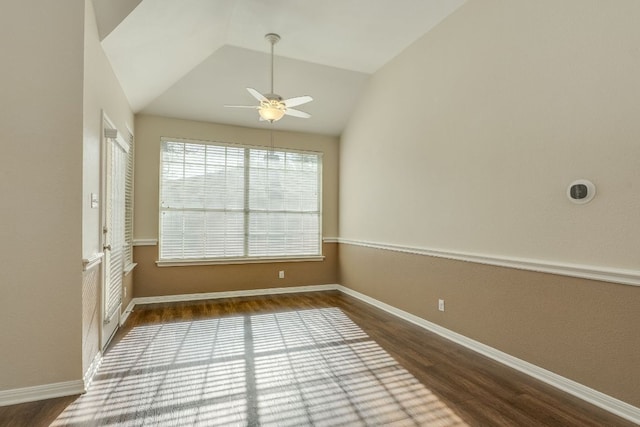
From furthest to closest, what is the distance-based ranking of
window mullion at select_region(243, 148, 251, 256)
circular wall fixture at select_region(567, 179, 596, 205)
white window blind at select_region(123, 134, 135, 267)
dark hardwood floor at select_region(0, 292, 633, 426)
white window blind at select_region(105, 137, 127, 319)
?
window mullion at select_region(243, 148, 251, 256), white window blind at select_region(123, 134, 135, 267), white window blind at select_region(105, 137, 127, 319), circular wall fixture at select_region(567, 179, 596, 205), dark hardwood floor at select_region(0, 292, 633, 426)

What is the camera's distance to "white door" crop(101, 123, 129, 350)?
2.98 m

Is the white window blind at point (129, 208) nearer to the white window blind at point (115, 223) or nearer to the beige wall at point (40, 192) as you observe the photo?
the white window blind at point (115, 223)

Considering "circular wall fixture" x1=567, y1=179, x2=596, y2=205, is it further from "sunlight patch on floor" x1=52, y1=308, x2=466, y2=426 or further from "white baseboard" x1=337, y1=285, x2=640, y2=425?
"sunlight patch on floor" x1=52, y1=308, x2=466, y2=426

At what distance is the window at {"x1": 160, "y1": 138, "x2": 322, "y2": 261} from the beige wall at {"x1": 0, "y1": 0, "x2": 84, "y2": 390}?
2.59 metres

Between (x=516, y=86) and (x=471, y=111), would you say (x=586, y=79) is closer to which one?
(x=516, y=86)

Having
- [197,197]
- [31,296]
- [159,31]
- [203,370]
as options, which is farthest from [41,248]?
[197,197]

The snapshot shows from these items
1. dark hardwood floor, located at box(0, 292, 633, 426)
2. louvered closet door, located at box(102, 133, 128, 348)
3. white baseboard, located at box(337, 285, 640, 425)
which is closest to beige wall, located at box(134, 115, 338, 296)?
louvered closet door, located at box(102, 133, 128, 348)

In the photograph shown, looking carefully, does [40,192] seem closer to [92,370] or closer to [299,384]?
[92,370]

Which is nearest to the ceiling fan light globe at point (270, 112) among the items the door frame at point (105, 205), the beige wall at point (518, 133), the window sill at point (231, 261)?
the door frame at point (105, 205)

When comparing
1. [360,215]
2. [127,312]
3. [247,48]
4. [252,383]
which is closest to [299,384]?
[252,383]

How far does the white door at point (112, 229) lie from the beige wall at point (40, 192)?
64 cm

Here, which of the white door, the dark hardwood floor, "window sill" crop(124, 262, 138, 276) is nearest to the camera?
the dark hardwood floor

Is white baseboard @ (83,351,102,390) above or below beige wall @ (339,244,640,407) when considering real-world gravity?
below

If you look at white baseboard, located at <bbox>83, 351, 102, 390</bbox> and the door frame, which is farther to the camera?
the door frame
